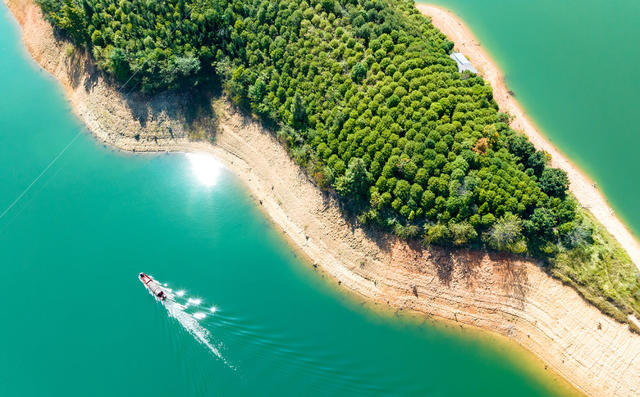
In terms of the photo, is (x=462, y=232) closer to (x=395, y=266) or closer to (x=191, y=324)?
(x=395, y=266)

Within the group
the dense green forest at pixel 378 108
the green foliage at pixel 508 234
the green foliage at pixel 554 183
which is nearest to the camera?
the green foliage at pixel 508 234

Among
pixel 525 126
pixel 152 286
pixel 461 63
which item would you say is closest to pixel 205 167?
pixel 152 286

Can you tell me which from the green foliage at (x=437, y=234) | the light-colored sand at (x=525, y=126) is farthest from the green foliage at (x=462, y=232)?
the light-colored sand at (x=525, y=126)

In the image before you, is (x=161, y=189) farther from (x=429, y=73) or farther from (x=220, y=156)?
(x=429, y=73)

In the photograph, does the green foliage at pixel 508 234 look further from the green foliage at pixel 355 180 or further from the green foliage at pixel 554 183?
the green foliage at pixel 355 180

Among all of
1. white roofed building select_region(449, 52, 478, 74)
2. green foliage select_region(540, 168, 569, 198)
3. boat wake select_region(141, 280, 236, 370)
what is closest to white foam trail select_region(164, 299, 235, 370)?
boat wake select_region(141, 280, 236, 370)
